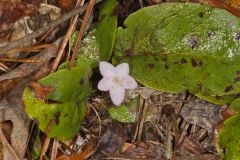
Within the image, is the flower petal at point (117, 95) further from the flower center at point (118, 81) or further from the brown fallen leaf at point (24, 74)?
the brown fallen leaf at point (24, 74)

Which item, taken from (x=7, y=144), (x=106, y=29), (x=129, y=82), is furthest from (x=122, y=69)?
(x=7, y=144)

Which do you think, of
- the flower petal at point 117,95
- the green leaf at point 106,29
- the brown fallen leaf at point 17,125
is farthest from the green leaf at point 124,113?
the brown fallen leaf at point 17,125

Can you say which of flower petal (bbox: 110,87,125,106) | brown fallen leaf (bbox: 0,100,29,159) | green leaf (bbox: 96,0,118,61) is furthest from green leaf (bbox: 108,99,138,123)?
brown fallen leaf (bbox: 0,100,29,159)

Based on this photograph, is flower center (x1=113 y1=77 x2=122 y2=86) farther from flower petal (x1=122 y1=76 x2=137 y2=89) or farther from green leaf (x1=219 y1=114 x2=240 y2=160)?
green leaf (x1=219 y1=114 x2=240 y2=160)

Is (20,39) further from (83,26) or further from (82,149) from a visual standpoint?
(82,149)

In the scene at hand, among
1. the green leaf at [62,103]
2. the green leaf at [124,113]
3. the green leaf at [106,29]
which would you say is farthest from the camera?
the green leaf at [124,113]

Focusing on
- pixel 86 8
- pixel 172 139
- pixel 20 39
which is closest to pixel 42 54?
pixel 20 39

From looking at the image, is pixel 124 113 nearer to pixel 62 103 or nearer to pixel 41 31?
pixel 62 103

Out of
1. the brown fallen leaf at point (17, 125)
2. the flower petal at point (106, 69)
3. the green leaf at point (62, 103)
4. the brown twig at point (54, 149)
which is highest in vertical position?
the flower petal at point (106, 69)
